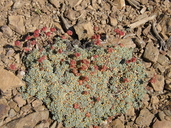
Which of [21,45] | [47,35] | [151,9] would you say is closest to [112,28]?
[151,9]

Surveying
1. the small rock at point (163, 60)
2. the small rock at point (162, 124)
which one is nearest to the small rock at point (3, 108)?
the small rock at point (162, 124)

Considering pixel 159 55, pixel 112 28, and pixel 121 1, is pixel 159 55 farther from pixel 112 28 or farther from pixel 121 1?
pixel 121 1

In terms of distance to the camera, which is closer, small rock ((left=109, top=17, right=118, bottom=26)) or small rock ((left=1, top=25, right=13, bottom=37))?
small rock ((left=1, top=25, right=13, bottom=37))

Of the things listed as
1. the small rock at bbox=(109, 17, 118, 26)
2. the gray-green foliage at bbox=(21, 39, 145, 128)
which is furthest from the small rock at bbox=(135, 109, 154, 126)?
the small rock at bbox=(109, 17, 118, 26)

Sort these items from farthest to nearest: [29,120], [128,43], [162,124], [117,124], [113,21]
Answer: [113,21]
[128,43]
[117,124]
[162,124]
[29,120]

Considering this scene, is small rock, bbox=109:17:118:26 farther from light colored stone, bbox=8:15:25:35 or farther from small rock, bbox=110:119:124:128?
small rock, bbox=110:119:124:128

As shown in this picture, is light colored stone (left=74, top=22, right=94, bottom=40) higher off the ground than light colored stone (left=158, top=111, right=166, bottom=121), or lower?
higher

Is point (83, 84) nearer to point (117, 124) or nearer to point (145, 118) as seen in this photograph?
point (117, 124)

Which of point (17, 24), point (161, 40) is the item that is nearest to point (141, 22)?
point (161, 40)
